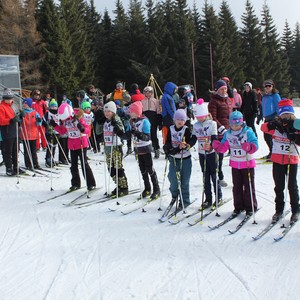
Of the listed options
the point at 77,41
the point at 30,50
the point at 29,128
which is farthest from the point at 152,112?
the point at 77,41

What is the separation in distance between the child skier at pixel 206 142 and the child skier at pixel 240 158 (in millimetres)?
313

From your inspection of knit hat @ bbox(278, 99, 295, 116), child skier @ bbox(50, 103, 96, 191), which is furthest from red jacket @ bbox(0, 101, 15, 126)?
knit hat @ bbox(278, 99, 295, 116)

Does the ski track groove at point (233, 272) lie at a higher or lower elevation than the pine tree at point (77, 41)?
lower

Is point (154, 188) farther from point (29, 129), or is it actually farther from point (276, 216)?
point (29, 129)

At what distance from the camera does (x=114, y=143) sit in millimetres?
6602

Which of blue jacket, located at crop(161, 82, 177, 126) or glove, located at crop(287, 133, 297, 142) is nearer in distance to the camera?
glove, located at crop(287, 133, 297, 142)

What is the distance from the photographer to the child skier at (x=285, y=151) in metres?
4.67

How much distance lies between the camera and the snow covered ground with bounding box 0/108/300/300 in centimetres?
337

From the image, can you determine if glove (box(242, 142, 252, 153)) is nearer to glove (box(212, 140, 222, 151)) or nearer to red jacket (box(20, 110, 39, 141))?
glove (box(212, 140, 222, 151))

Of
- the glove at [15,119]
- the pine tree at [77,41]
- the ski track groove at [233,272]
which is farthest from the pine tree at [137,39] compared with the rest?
the ski track groove at [233,272]

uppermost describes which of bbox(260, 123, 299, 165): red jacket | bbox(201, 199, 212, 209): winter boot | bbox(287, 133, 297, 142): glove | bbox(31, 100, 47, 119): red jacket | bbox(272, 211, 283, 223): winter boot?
bbox(31, 100, 47, 119): red jacket

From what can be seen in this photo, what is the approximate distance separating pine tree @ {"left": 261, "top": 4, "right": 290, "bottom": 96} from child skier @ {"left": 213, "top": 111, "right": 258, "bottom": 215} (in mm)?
42365

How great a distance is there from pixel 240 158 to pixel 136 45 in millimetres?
37019

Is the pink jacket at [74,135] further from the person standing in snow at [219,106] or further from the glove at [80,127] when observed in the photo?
the person standing in snow at [219,106]
